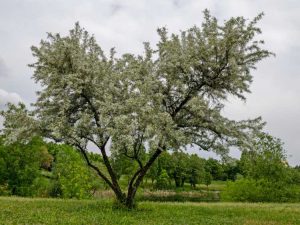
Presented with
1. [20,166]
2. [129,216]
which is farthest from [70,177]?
[129,216]

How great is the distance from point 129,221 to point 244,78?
11.8 m

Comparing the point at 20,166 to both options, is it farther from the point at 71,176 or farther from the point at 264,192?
the point at 264,192

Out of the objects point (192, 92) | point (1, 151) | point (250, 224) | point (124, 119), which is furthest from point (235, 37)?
point (1, 151)

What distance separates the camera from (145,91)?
81.2 feet

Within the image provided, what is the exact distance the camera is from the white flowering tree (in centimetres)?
2411

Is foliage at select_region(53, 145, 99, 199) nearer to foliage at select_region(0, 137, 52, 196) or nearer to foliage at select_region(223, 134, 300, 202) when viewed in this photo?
foliage at select_region(0, 137, 52, 196)

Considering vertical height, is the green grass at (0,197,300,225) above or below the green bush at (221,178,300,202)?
below

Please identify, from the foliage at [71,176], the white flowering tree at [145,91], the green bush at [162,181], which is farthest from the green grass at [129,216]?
the green bush at [162,181]

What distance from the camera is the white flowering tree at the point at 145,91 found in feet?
79.1

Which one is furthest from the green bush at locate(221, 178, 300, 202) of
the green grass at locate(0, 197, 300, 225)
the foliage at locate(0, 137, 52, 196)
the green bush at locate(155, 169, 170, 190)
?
the green bush at locate(155, 169, 170, 190)

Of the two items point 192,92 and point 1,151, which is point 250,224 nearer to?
point 192,92

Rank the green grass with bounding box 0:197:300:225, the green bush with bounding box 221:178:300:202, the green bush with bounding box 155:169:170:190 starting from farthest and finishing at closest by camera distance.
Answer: the green bush with bounding box 155:169:170:190, the green bush with bounding box 221:178:300:202, the green grass with bounding box 0:197:300:225

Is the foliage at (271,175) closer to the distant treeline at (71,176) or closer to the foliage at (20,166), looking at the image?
the distant treeline at (71,176)

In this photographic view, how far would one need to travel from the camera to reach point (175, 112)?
26188mm
